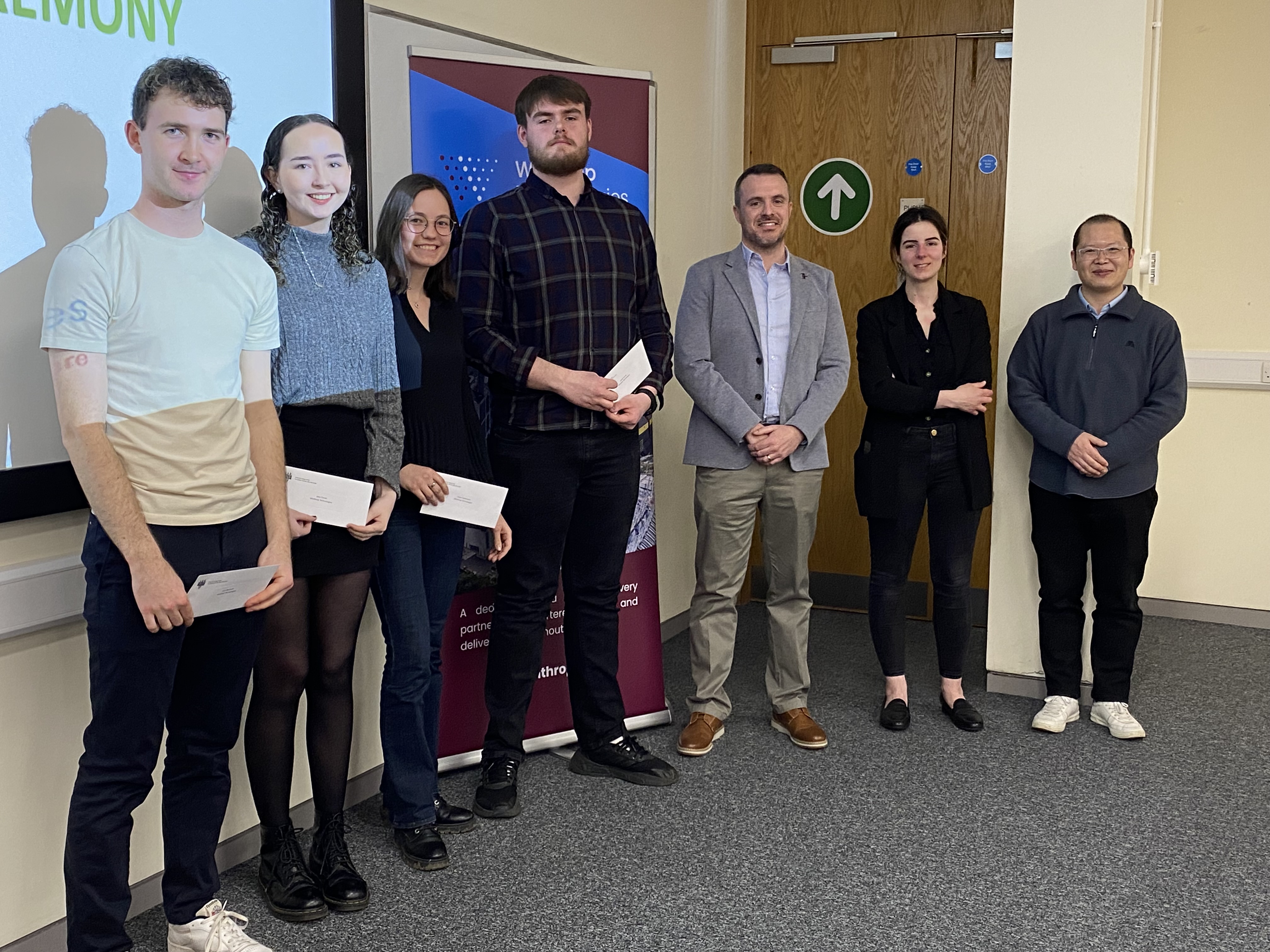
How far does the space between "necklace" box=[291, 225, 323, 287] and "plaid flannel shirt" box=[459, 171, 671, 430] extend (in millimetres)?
544

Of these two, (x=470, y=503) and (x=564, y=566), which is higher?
(x=470, y=503)

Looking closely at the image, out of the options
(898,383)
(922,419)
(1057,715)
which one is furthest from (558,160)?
(1057,715)

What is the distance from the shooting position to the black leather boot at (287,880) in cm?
232

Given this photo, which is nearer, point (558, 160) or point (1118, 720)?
point (558, 160)

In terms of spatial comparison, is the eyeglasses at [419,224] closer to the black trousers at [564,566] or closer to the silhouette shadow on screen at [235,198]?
the silhouette shadow on screen at [235,198]

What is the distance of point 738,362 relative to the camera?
3.24 meters

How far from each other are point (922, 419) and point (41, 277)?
239 cm

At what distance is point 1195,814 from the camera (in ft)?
9.41

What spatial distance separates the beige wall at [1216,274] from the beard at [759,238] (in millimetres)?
2101

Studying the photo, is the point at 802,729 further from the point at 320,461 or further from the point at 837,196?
the point at 837,196

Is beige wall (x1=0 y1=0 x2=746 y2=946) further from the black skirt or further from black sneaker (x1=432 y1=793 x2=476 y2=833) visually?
the black skirt

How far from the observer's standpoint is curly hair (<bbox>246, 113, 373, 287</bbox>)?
2.19m

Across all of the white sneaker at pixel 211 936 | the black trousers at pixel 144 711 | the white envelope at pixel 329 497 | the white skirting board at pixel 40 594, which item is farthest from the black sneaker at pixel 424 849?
the white skirting board at pixel 40 594

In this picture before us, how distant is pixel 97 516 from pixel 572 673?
152 cm
